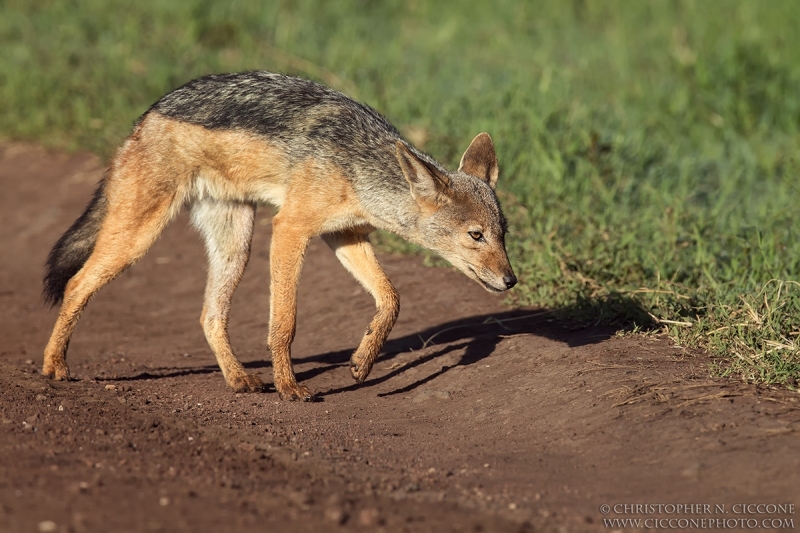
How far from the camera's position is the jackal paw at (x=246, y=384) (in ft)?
20.6

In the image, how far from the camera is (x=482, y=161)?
21.6ft

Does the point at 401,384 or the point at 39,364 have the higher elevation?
the point at 401,384

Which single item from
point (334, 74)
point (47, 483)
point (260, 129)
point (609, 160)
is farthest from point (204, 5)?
point (47, 483)

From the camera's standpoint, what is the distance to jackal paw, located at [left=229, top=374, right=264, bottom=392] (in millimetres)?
6266

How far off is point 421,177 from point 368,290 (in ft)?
2.82

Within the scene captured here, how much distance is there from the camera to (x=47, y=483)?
3965 mm

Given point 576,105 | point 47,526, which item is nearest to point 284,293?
point 47,526

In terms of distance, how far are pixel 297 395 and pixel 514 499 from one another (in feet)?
6.92

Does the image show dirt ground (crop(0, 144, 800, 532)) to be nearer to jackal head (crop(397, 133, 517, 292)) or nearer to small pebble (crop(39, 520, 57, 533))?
small pebble (crop(39, 520, 57, 533))

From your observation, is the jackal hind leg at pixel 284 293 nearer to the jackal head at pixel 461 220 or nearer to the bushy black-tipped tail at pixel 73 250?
the jackal head at pixel 461 220

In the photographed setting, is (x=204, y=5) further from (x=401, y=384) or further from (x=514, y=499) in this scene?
(x=514, y=499)

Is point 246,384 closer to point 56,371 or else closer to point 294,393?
point 294,393

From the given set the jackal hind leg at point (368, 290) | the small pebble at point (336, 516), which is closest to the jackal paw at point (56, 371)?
the jackal hind leg at point (368, 290)

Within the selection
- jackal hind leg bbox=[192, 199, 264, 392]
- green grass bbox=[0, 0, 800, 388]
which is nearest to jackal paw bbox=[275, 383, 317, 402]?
jackal hind leg bbox=[192, 199, 264, 392]
